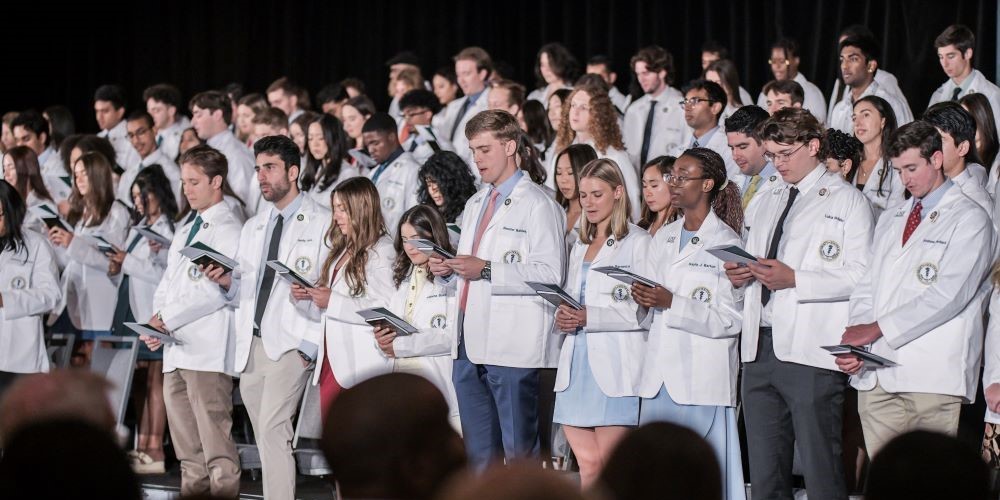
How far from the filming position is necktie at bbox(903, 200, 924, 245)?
482 cm

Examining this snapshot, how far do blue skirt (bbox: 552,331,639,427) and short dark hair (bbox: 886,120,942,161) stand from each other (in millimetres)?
1498

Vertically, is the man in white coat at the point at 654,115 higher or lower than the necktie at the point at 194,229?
higher

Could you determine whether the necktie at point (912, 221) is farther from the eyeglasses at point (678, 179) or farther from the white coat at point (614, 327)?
the white coat at point (614, 327)

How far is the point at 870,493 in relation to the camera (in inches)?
84.3

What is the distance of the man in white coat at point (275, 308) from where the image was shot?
603 cm

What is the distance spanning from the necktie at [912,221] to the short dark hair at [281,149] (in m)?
3.05

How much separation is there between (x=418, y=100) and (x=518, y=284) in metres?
3.35

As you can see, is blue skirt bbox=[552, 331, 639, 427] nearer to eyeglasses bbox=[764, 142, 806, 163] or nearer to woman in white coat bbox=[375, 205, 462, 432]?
woman in white coat bbox=[375, 205, 462, 432]

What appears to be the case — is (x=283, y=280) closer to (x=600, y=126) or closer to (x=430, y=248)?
(x=430, y=248)

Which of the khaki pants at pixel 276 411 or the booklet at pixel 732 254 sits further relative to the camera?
the khaki pants at pixel 276 411

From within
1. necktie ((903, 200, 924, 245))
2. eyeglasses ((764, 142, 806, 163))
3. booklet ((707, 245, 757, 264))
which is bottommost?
booklet ((707, 245, 757, 264))

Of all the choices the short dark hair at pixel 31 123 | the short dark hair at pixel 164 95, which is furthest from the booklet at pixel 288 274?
the short dark hair at pixel 31 123

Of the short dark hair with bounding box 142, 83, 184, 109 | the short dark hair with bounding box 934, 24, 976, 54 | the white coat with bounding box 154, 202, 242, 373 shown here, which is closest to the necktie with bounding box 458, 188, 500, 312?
the white coat with bounding box 154, 202, 242, 373

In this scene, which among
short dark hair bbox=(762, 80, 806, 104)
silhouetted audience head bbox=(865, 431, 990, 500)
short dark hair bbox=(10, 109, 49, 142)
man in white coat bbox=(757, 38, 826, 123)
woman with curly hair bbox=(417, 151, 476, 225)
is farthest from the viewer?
short dark hair bbox=(10, 109, 49, 142)
